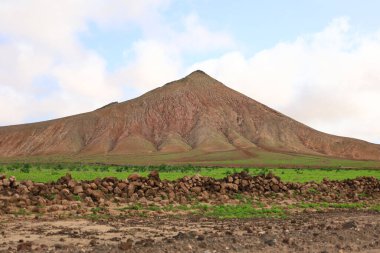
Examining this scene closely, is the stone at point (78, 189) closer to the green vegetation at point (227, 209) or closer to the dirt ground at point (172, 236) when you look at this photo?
the green vegetation at point (227, 209)

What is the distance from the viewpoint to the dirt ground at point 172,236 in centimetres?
1159

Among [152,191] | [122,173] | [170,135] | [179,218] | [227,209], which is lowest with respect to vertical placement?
[179,218]

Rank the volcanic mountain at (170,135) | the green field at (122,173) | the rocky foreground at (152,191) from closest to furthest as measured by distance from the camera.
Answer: the rocky foreground at (152,191) < the green field at (122,173) < the volcanic mountain at (170,135)

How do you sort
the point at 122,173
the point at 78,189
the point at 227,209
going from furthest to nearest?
the point at 122,173
the point at 78,189
the point at 227,209

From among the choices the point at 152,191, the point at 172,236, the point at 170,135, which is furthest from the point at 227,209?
the point at 170,135

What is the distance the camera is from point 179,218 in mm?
19391

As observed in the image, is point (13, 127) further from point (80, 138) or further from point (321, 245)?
point (321, 245)

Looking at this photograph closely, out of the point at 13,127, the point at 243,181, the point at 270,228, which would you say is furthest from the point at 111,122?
the point at 270,228

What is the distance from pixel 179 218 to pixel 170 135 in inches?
6338

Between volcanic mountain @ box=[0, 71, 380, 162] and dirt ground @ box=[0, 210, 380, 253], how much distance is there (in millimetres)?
143974

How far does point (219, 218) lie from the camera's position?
19422 millimetres

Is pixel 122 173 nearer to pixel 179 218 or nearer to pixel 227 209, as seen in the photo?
pixel 227 209

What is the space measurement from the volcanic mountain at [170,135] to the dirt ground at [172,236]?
14397cm

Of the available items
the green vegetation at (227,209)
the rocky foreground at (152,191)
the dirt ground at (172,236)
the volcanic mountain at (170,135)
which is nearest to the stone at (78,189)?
the rocky foreground at (152,191)
